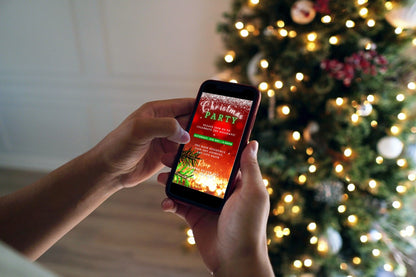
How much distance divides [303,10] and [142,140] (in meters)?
0.74

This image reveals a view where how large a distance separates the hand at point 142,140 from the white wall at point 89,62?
959 mm

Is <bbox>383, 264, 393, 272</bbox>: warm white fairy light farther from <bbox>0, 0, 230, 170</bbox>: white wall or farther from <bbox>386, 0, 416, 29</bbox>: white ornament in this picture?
<bbox>0, 0, 230, 170</bbox>: white wall

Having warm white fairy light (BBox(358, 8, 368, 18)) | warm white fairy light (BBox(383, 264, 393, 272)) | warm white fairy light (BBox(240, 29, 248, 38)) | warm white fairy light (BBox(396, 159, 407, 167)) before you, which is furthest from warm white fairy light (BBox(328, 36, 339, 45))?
warm white fairy light (BBox(383, 264, 393, 272))

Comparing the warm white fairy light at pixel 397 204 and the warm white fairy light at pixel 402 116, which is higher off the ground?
the warm white fairy light at pixel 402 116

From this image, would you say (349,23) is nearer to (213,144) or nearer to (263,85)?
(263,85)

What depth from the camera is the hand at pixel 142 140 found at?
Result: 2.21 ft

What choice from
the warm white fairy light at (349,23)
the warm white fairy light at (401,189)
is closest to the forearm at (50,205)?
the warm white fairy light at (349,23)

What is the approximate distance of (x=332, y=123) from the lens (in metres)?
1.11

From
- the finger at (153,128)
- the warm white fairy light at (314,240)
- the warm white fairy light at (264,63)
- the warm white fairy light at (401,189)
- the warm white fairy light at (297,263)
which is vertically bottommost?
the warm white fairy light at (297,263)

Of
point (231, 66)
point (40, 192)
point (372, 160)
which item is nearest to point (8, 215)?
point (40, 192)

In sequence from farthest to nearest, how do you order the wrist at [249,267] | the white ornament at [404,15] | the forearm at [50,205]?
1. the white ornament at [404,15]
2. the forearm at [50,205]
3. the wrist at [249,267]

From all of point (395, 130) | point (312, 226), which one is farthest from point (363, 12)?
point (312, 226)

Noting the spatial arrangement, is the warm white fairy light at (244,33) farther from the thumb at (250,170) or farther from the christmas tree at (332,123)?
the thumb at (250,170)

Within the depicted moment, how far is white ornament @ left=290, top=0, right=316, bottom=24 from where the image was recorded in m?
0.97
